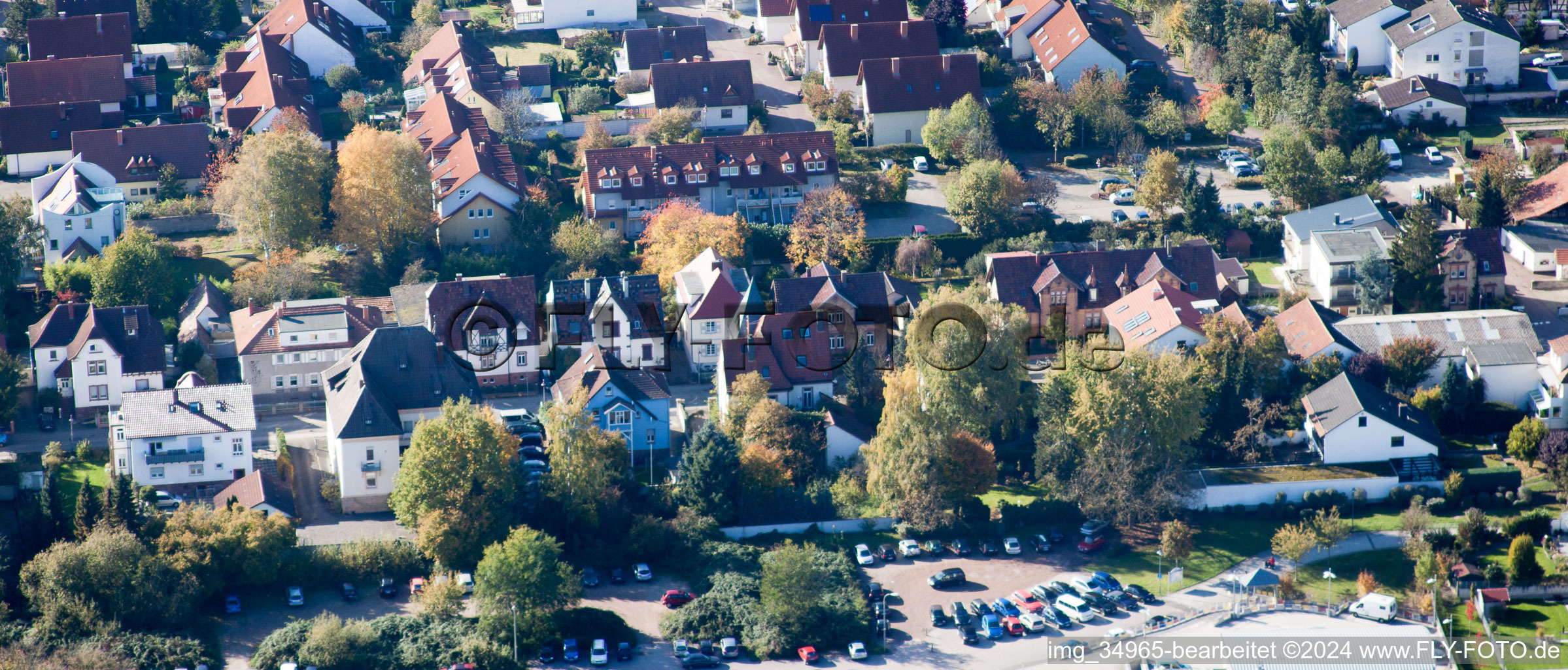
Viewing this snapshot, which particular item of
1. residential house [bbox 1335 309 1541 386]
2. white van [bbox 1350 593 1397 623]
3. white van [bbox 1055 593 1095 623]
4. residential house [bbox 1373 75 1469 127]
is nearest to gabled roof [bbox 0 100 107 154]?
white van [bbox 1055 593 1095 623]

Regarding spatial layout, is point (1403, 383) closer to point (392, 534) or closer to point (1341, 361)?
point (1341, 361)

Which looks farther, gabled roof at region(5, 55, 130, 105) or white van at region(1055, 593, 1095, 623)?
gabled roof at region(5, 55, 130, 105)

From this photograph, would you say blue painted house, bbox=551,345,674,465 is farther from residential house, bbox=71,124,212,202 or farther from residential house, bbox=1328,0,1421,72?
residential house, bbox=1328,0,1421,72

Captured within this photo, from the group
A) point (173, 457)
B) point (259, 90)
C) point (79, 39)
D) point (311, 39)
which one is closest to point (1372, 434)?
point (173, 457)

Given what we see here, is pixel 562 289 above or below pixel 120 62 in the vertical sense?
below

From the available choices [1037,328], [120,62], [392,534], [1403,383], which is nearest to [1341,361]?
[1403,383]

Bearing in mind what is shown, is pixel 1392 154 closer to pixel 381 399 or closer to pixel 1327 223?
pixel 1327 223
